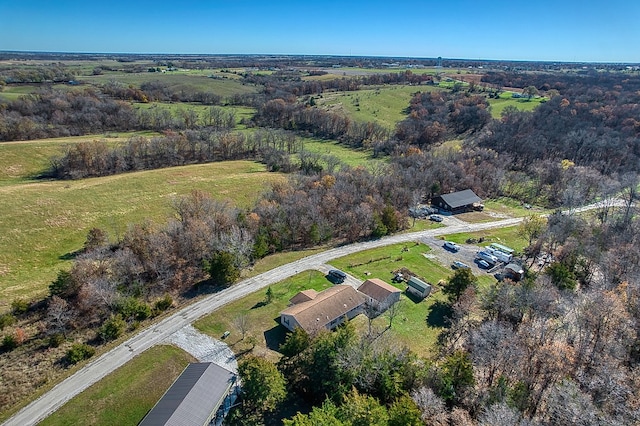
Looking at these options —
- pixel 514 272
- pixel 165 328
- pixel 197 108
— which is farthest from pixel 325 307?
pixel 197 108

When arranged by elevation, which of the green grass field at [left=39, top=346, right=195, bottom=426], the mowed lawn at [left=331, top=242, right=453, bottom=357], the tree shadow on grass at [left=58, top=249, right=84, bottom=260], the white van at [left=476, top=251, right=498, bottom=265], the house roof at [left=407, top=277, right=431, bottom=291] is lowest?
the mowed lawn at [left=331, top=242, right=453, bottom=357]

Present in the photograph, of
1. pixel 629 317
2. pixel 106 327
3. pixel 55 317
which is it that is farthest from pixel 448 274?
pixel 55 317

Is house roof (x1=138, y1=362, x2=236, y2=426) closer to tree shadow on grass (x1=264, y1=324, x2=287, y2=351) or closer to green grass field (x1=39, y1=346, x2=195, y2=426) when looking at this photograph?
green grass field (x1=39, y1=346, x2=195, y2=426)

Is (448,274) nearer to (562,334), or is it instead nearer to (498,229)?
(562,334)

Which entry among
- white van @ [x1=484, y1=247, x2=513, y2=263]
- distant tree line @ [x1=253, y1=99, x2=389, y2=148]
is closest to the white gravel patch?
white van @ [x1=484, y1=247, x2=513, y2=263]

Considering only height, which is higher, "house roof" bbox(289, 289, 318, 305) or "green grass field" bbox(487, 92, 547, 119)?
"green grass field" bbox(487, 92, 547, 119)

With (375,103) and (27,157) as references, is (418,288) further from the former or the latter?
(375,103)
